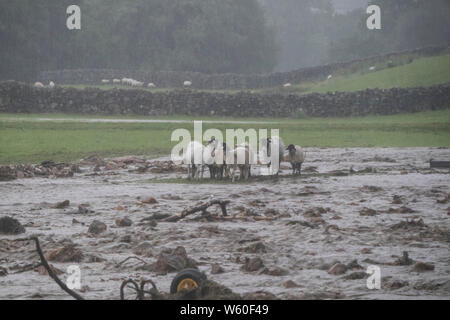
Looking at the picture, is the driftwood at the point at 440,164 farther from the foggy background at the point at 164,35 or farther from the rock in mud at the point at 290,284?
the foggy background at the point at 164,35

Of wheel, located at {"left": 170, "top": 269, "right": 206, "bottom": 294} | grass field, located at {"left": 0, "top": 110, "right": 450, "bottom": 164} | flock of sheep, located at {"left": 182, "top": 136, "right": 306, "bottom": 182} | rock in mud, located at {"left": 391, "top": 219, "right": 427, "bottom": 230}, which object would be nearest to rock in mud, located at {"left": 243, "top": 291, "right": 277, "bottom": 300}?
wheel, located at {"left": 170, "top": 269, "right": 206, "bottom": 294}

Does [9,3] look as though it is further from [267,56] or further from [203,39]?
[267,56]

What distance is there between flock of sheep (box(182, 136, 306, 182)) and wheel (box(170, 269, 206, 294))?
10281mm

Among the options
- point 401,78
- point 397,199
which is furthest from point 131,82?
point 397,199

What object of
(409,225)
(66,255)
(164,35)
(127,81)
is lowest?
(66,255)

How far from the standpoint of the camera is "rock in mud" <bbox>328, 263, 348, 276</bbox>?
891 cm

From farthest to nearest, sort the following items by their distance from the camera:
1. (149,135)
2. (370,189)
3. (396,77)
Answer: (396,77)
(149,135)
(370,189)

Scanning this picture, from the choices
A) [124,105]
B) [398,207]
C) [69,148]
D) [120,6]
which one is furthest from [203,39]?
[398,207]

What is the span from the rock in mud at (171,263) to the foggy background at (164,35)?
192 feet

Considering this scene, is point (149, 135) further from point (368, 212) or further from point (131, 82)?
point (131, 82)

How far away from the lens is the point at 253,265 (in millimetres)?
9086

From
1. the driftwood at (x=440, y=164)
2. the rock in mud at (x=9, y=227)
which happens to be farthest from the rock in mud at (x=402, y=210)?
the driftwood at (x=440, y=164)

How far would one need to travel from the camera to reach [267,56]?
88375 mm

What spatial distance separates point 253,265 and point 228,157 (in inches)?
349
